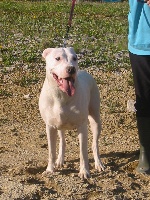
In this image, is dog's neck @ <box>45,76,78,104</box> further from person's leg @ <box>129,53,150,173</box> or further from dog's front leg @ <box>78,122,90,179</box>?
person's leg @ <box>129,53,150,173</box>

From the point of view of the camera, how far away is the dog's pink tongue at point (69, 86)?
4879 mm

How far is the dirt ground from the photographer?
500cm

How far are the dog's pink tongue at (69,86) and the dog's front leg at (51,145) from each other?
0.59 metres

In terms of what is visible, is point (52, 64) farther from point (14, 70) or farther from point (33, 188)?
point (14, 70)

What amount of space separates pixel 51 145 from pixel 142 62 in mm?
1274

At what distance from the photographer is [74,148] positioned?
6359 millimetres

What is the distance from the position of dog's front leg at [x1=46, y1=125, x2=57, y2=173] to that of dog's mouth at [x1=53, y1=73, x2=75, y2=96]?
1.93ft

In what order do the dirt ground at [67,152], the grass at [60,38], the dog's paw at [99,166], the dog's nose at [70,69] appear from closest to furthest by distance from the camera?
the dog's nose at [70,69], the dirt ground at [67,152], the dog's paw at [99,166], the grass at [60,38]

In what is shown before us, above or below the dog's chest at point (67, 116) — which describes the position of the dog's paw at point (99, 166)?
below

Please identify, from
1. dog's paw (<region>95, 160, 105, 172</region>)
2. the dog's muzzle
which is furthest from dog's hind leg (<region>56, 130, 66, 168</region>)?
the dog's muzzle

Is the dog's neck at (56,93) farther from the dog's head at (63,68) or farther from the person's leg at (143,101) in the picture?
the person's leg at (143,101)

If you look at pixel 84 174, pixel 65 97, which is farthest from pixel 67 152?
pixel 65 97

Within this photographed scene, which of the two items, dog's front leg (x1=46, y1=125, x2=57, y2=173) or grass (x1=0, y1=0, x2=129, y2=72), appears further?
grass (x1=0, y1=0, x2=129, y2=72)

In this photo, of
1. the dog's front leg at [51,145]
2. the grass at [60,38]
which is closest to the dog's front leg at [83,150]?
the dog's front leg at [51,145]
